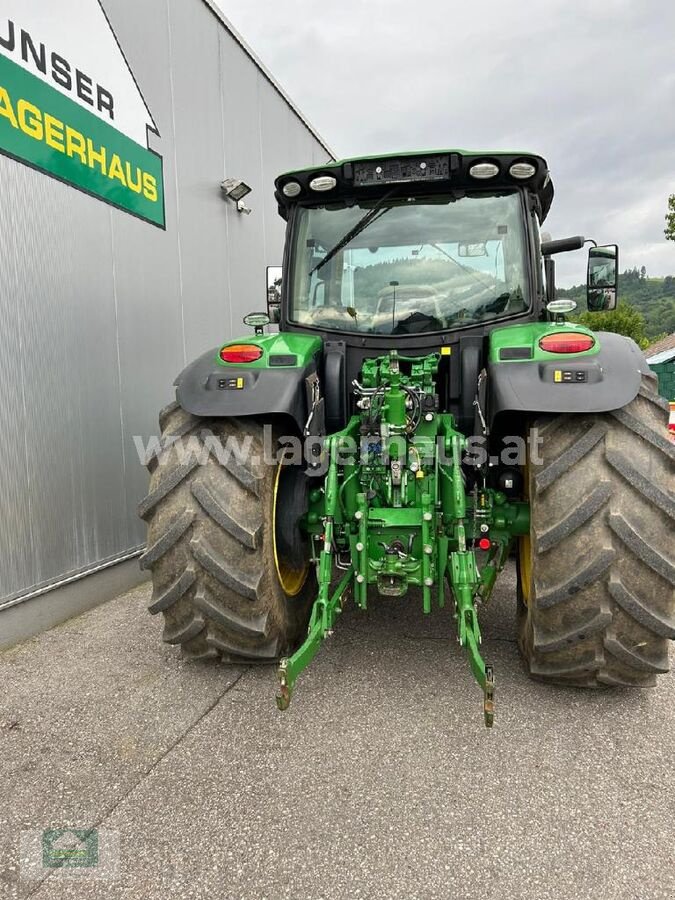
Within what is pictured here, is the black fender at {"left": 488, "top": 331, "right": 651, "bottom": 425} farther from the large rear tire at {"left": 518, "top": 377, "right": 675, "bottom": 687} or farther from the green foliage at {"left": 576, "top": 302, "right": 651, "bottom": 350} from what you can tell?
the green foliage at {"left": 576, "top": 302, "right": 651, "bottom": 350}

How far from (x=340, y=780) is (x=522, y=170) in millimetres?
2913

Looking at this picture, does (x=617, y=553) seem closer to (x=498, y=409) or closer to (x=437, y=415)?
(x=498, y=409)

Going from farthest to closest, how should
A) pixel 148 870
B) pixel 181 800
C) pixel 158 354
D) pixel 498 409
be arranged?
pixel 158 354 → pixel 498 409 → pixel 181 800 → pixel 148 870

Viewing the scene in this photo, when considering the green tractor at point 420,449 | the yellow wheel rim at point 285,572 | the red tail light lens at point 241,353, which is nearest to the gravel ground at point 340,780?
the green tractor at point 420,449

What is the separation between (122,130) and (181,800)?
173 inches

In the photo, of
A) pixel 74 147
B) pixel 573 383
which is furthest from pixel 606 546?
pixel 74 147

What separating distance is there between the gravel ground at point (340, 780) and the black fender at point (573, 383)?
49.2 inches

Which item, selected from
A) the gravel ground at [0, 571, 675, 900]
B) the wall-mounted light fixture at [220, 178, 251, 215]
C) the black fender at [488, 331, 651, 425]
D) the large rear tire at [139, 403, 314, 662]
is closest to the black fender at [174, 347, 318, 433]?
the large rear tire at [139, 403, 314, 662]

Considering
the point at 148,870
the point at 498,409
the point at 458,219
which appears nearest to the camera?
the point at 148,870

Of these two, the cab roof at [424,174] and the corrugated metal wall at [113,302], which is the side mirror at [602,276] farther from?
the corrugated metal wall at [113,302]

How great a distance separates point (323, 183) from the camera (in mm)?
3361

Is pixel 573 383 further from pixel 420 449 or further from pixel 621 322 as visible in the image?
pixel 621 322

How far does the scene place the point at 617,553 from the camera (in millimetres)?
2412

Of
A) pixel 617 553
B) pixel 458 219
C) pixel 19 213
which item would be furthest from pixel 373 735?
pixel 19 213
